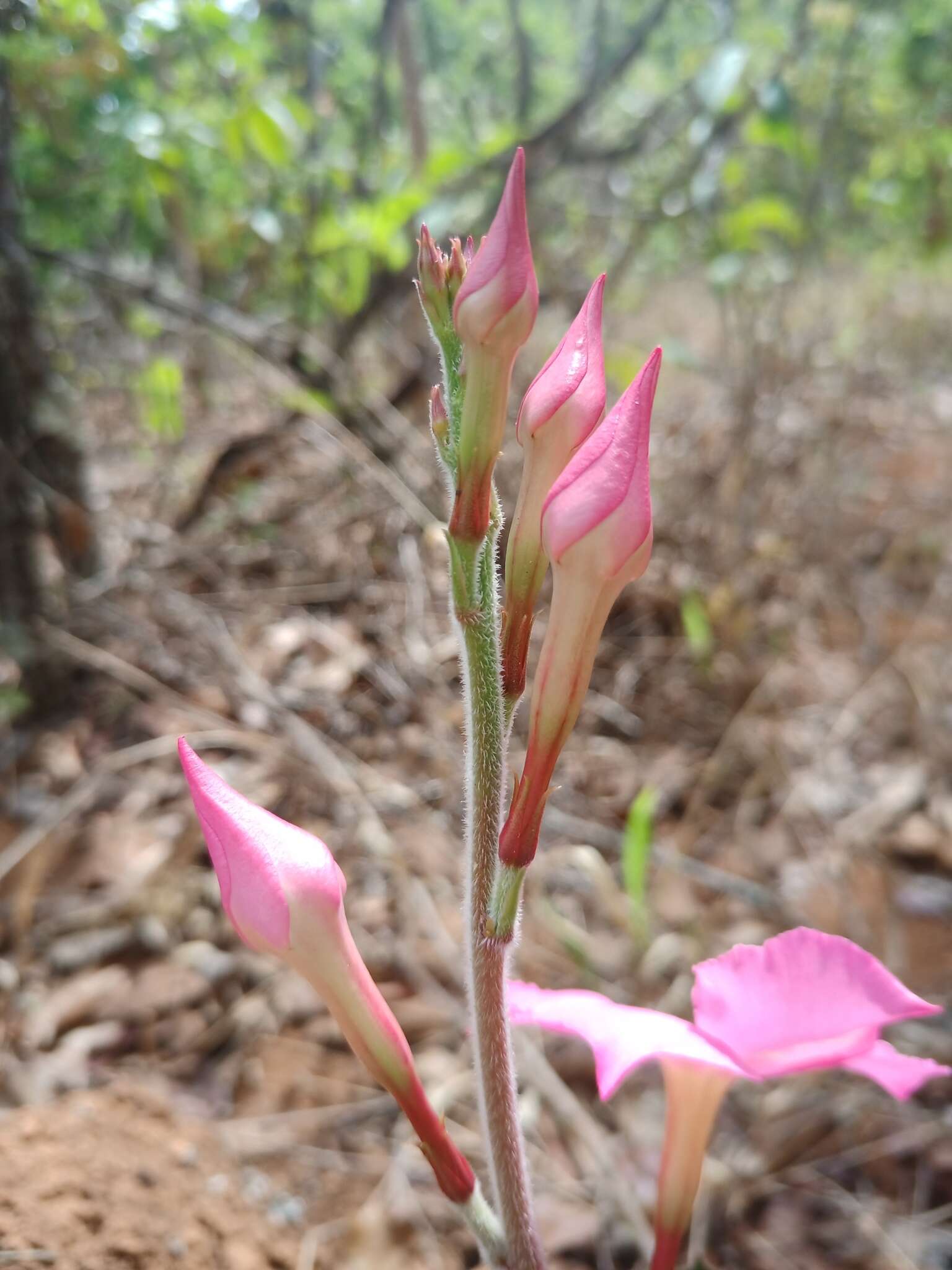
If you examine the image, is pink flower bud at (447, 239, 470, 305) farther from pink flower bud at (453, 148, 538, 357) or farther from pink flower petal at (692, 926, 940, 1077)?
pink flower petal at (692, 926, 940, 1077)

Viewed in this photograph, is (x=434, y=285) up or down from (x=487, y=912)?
up

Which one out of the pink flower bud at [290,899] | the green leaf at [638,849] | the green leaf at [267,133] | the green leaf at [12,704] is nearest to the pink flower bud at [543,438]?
the pink flower bud at [290,899]

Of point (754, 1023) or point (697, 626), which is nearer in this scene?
point (754, 1023)

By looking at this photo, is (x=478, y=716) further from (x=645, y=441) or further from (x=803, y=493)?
(x=803, y=493)

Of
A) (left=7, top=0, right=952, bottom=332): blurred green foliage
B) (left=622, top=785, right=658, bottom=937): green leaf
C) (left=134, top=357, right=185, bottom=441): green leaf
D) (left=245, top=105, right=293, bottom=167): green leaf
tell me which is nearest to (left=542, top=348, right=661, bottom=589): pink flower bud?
(left=622, top=785, right=658, bottom=937): green leaf

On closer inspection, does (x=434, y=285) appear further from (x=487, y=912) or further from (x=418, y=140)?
(x=418, y=140)

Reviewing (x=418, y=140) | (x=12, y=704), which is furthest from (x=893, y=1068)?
(x=418, y=140)

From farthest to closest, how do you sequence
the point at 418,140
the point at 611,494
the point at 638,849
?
the point at 418,140
the point at 638,849
the point at 611,494
